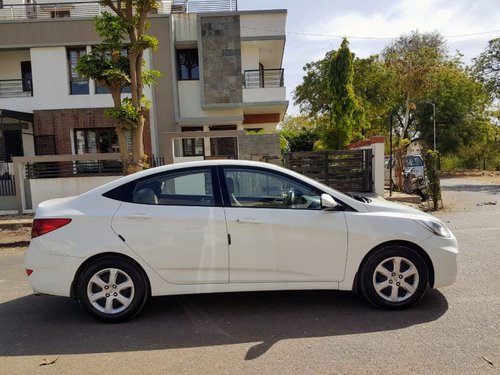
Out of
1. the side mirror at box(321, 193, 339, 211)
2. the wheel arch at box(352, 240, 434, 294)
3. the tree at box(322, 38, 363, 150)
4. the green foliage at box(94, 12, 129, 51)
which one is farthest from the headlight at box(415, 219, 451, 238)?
the tree at box(322, 38, 363, 150)

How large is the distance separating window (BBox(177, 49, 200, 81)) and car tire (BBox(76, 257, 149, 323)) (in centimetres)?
1450

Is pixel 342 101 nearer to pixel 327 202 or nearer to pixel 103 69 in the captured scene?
pixel 103 69

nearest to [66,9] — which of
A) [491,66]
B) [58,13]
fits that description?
[58,13]

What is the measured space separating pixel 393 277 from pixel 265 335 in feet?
4.87

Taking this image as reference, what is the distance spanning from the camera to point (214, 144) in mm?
15539

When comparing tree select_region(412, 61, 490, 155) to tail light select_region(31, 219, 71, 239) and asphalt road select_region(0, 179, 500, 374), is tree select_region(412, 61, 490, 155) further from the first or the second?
tail light select_region(31, 219, 71, 239)

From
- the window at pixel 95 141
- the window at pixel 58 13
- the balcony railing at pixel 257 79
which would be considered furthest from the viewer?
the window at pixel 58 13

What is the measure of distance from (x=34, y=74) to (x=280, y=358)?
17.2 meters

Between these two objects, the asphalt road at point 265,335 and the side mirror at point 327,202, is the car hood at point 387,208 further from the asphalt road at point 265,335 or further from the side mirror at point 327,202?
the asphalt road at point 265,335

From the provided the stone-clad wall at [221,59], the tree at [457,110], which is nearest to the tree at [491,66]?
the tree at [457,110]

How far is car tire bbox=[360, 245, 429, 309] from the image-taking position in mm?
4289

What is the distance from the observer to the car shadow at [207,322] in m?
3.81

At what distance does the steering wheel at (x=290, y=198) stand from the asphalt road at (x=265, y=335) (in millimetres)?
1153

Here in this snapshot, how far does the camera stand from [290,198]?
4.42m
